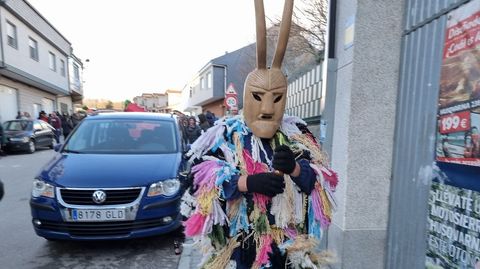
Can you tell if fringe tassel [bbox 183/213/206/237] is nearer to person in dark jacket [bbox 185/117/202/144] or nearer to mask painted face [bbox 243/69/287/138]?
mask painted face [bbox 243/69/287/138]

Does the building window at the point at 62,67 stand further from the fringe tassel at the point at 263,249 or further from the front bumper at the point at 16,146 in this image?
the fringe tassel at the point at 263,249

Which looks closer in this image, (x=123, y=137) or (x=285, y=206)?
(x=285, y=206)

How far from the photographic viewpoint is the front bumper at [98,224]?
135 inches

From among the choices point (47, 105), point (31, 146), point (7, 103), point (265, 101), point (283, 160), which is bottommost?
point (31, 146)

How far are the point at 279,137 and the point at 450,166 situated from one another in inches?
46.1

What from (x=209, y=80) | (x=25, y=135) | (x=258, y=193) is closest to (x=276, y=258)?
(x=258, y=193)

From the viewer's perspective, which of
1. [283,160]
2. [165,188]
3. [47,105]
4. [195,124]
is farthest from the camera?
[47,105]

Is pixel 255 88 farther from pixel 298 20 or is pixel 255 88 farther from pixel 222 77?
pixel 222 77

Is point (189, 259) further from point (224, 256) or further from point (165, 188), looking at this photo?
point (224, 256)

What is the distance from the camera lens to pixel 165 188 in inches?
144

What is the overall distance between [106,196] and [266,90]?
8.29 feet

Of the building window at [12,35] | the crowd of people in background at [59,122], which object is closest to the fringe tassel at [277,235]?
the crowd of people in background at [59,122]

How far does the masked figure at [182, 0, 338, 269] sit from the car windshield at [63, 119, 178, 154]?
2774 mm

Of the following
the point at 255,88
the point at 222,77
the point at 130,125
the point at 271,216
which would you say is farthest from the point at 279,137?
the point at 222,77
